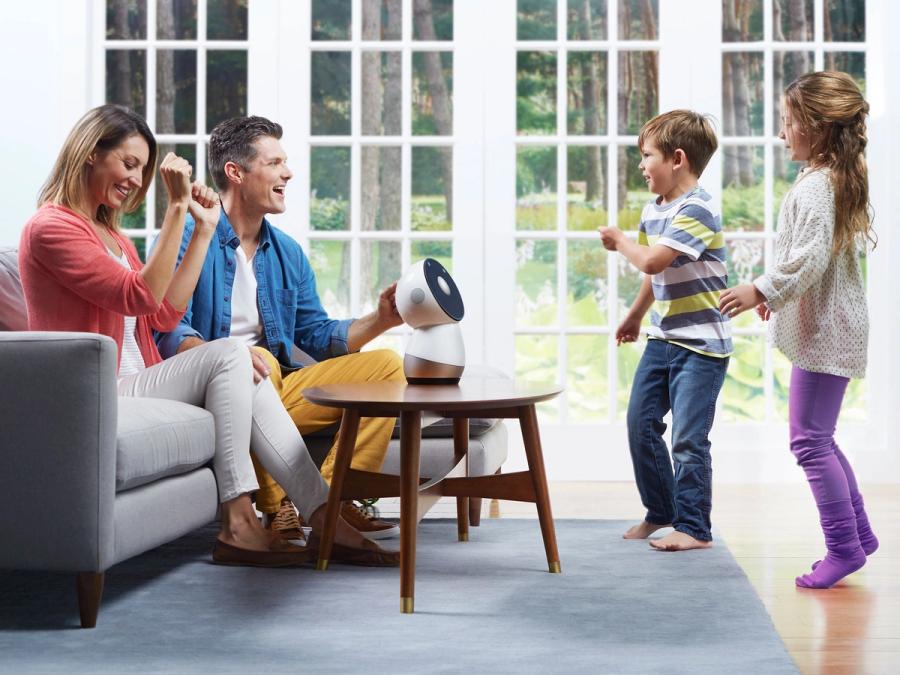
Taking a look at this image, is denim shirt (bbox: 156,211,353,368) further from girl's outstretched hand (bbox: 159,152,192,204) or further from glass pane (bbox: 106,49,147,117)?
glass pane (bbox: 106,49,147,117)

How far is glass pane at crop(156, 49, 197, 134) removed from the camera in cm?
425

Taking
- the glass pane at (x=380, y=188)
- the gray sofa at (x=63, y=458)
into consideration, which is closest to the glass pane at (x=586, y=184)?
the glass pane at (x=380, y=188)

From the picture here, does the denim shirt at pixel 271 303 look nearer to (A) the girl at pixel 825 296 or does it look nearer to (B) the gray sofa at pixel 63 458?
(B) the gray sofa at pixel 63 458

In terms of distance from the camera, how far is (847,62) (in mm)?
4258

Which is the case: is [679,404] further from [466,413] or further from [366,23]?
[366,23]

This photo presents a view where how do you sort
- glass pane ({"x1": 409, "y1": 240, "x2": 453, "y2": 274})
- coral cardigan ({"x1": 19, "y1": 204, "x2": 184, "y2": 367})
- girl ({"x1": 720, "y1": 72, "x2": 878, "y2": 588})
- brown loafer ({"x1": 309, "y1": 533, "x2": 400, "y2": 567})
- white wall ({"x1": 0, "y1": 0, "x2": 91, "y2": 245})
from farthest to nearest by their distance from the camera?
glass pane ({"x1": 409, "y1": 240, "x2": 453, "y2": 274}) → white wall ({"x1": 0, "y1": 0, "x2": 91, "y2": 245}) → brown loafer ({"x1": 309, "y1": 533, "x2": 400, "y2": 567}) → girl ({"x1": 720, "y1": 72, "x2": 878, "y2": 588}) → coral cardigan ({"x1": 19, "y1": 204, "x2": 184, "y2": 367})

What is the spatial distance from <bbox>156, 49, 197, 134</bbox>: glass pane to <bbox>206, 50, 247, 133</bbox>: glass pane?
0.06 m

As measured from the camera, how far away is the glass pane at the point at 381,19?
13.8 ft

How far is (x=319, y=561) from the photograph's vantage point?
93.6 inches

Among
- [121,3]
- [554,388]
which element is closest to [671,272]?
[554,388]

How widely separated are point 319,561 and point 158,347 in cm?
71

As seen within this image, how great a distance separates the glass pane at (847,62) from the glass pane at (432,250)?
1.59m

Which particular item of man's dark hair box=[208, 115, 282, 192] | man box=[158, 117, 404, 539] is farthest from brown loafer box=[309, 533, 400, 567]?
man's dark hair box=[208, 115, 282, 192]

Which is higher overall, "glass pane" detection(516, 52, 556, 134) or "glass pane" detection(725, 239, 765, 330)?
"glass pane" detection(516, 52, 556, 134)
